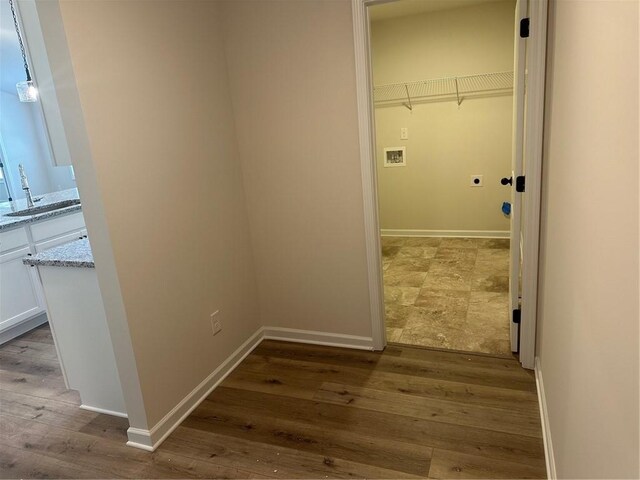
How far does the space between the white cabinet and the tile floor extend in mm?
2719

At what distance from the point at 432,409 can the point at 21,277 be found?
3181mm

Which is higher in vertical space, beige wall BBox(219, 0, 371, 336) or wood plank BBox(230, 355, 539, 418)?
beige wall BBox(219, 0, 371, 336)

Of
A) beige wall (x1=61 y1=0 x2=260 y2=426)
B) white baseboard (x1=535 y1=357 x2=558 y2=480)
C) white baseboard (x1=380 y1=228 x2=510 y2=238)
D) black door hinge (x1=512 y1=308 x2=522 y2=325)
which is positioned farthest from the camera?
white baseboard (x1=380 y1=228 x2=510 y2=238)

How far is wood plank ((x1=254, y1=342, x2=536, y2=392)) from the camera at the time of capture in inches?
92.9

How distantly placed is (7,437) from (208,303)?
1175 millimetres

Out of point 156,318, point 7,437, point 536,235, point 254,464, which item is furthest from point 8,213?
point 536,235

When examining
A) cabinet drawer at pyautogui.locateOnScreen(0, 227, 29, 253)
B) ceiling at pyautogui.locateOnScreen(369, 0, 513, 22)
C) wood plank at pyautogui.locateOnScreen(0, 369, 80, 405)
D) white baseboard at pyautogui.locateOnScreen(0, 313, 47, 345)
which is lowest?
wood plank at pyautogui.locateOnScreen(0, 369, 80, 405)

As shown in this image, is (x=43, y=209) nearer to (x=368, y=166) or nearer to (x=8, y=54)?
(x=8, y=54)

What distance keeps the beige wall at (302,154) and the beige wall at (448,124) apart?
2.06 m

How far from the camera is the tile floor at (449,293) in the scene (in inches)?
113

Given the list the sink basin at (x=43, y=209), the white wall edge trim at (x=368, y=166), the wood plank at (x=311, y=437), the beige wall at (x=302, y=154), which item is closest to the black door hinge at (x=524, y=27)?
the white wall edge trim at (x=368, y=166)

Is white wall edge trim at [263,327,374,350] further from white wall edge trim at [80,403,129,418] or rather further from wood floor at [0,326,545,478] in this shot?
white wall edge trim at [80,403,129,418]

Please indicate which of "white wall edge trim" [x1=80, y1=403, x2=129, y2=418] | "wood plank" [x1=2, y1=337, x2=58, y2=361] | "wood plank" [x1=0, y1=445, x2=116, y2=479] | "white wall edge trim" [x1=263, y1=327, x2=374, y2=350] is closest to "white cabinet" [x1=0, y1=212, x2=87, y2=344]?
"wood plank" [x1=2, y1=337, x2=58, y2=361]

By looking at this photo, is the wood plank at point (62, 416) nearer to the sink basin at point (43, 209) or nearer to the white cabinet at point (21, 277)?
the white cabinet at point (21, 277)
